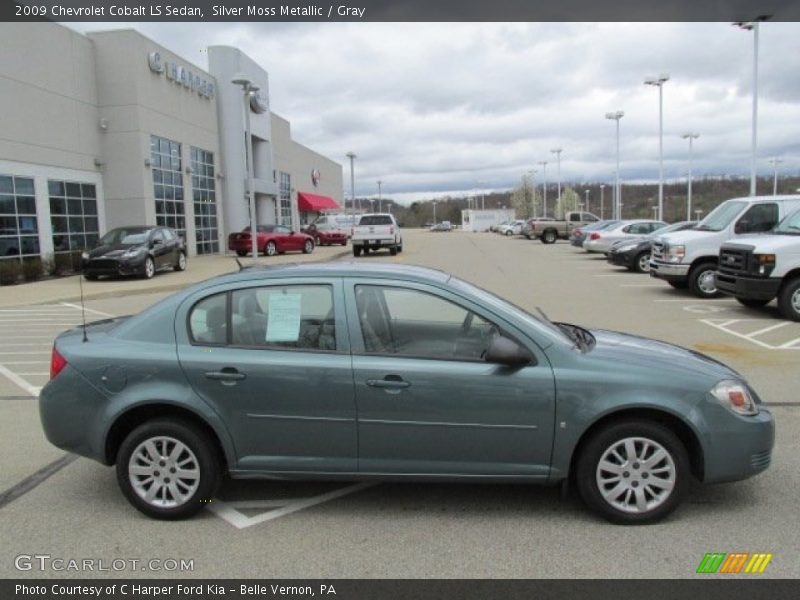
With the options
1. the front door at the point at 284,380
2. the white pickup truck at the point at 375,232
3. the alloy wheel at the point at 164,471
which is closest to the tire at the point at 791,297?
the front door at the point at 284,380

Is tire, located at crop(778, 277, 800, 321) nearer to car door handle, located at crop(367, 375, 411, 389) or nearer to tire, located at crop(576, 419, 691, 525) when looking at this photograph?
tire, located at crop(576, 419, 691, 525)

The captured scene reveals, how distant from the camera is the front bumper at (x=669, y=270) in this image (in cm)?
1418

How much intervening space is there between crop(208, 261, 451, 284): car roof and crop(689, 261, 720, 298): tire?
11.4 m

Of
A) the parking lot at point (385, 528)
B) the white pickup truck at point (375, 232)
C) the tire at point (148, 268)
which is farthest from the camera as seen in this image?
the white pickup truck at point (375, 232)

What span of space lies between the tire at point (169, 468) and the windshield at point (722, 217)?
500 inches

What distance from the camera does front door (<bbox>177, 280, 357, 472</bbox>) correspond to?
3.87 meters

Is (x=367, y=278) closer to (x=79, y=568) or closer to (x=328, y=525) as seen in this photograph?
(x=328, y=525)

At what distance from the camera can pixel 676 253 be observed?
14.2 meters

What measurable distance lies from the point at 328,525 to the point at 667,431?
2063mm

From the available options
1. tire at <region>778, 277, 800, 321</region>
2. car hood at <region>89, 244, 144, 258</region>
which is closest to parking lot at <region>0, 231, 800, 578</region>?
tire at <region>778, 277, 800, 321</region>

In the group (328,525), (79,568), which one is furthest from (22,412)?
(328,525)

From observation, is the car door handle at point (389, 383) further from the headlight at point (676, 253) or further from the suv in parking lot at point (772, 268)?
the headlight at point (676, 253)
